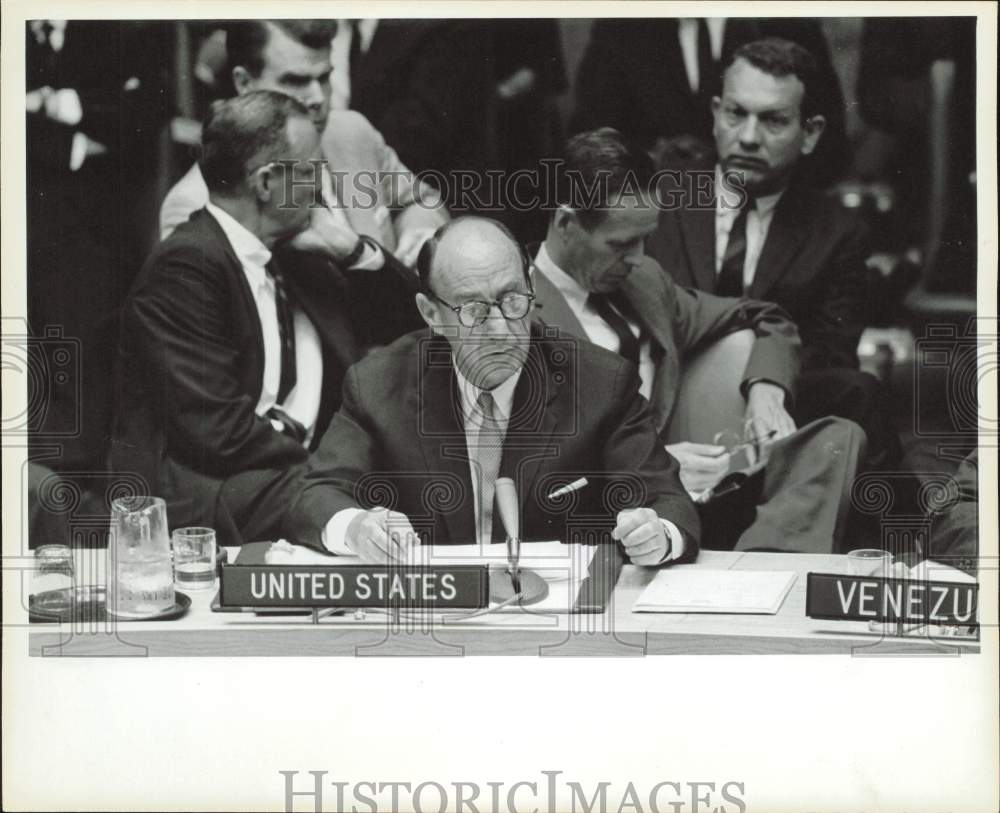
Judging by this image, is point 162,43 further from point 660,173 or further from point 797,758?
point 797,758

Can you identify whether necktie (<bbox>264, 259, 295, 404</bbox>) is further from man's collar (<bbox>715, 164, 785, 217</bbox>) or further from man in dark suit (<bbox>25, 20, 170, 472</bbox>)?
man's collar (<bbox>715, 164, 785, 217</bbox>)

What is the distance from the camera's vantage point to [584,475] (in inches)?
164

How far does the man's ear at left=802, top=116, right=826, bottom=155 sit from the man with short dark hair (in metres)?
1.08

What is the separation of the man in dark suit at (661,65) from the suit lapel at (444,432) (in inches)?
31.1

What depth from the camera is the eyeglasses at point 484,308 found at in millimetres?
4137

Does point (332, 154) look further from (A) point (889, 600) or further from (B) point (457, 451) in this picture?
(A) point (889, 600)

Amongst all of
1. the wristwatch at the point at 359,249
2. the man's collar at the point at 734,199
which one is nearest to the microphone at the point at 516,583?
the wristwatch at the point at 359,249

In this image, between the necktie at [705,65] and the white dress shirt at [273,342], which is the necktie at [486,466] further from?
the necktie at [705,65]

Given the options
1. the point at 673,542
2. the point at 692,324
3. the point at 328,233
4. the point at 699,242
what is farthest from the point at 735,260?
the point at 328,233

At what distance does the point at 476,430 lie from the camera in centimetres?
416

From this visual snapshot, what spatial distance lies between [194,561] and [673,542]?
1394 mm

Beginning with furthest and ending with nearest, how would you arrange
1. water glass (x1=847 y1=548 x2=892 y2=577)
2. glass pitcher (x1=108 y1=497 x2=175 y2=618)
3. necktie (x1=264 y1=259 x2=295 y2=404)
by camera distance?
necktie (x1=264 y1=259 x2=295 y2=404), water glass (x1=847 y1=548 x2=892 y2=577), glass pitcher (x1=108 y1=497 x2=175 y2=618)

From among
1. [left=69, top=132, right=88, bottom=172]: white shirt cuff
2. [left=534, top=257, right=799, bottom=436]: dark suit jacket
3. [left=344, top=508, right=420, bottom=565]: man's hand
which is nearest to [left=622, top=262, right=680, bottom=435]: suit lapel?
[left=534, top=257, right=799, bottom=436]: dark suit jacket

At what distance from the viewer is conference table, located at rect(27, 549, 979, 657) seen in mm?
3943
